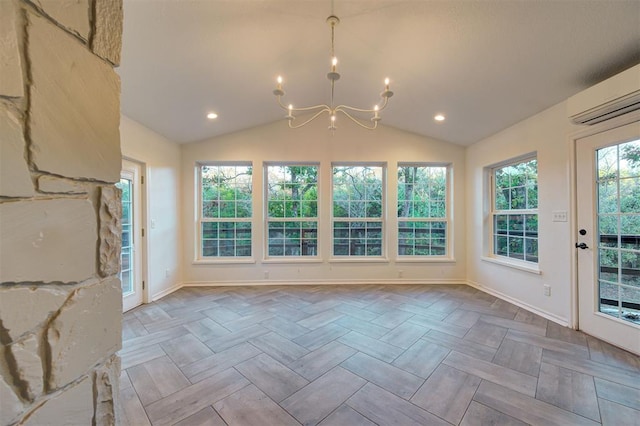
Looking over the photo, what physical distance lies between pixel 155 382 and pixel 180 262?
2456 millimetres

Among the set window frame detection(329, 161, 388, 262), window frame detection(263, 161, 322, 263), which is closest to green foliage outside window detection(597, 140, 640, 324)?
window frame detection(329, 161, 388, 262)

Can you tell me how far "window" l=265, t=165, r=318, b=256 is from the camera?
167 inches

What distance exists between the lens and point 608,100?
82.3 inches

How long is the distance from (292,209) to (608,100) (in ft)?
12.0

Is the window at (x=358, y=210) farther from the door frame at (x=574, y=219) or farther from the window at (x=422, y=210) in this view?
the door frame at (x=574, y=219)

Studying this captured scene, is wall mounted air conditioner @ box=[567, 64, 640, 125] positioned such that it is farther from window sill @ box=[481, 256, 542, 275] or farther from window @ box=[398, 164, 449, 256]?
window @ box=[398, 164, 449, 256]

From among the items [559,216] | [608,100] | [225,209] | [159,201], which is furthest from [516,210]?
[159,201]

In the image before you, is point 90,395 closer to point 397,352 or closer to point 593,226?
point 397,352

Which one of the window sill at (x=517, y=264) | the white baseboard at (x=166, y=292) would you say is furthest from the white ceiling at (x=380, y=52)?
the white baseboard at (x=166, y=292)

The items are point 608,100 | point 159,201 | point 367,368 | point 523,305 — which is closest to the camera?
point 367,368

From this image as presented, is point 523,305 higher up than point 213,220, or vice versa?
point 213,220

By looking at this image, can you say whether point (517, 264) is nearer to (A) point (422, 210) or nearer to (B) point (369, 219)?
(A) point (422, 210)

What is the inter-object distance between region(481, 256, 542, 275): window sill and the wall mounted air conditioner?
167 centimetres

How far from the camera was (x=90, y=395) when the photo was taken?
0.53 meters
